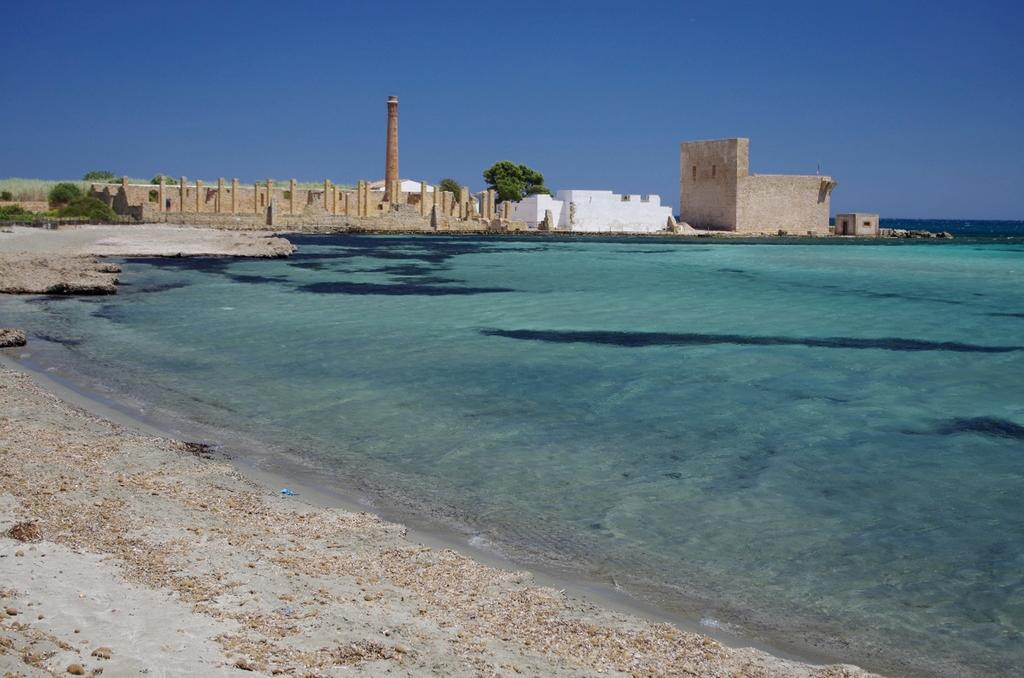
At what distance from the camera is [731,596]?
387cm

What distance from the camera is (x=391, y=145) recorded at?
54.8 meters

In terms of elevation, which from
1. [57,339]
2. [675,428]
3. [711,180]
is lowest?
[675,428]

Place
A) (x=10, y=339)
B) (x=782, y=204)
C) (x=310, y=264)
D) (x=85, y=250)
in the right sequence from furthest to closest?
(x=782, y=204) < (x=310, y=264) < (x=85, y=250) < (x=10, y=339)

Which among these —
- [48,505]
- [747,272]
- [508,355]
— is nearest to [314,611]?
[48,505]

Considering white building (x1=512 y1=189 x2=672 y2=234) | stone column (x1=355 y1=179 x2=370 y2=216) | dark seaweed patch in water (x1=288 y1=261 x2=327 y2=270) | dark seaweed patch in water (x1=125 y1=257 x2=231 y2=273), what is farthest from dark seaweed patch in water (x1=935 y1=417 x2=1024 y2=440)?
white building (x1=512 y1=189 x2=672 y2=234)

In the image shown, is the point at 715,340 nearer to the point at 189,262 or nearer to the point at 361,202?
the point at 189,262

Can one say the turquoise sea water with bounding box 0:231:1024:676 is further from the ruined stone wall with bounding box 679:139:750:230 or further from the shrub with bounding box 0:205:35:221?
the ruined stone wall with bounding box 679:139:750:230

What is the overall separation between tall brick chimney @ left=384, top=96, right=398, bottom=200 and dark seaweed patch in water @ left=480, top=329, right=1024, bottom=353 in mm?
Answer: 43782

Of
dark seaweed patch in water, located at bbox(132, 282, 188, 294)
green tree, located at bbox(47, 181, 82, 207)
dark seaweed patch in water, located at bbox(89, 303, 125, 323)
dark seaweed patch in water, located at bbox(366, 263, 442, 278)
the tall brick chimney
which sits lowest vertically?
dark seaweed patch in water, located at bbox(89, 303, 125, 323)

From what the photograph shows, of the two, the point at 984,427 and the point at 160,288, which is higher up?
the point at 160,288

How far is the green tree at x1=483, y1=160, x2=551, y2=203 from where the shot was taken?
6700 centimetres

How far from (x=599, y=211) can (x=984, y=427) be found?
53.0 metres

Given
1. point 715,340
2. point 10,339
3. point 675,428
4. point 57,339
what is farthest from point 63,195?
point 675,428

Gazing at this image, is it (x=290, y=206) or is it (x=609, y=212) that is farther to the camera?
(x=609, y=212)
